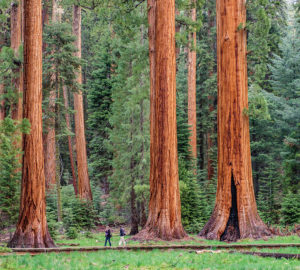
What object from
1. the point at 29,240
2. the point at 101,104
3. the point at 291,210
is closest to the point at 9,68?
the point at 29,240

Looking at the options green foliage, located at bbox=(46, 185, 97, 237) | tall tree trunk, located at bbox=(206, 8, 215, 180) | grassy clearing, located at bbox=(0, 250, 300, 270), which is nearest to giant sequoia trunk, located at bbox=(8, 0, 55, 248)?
grassy clearing, located at bbox=(0, 250, 300, 270)

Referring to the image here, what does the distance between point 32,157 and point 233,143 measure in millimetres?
7013

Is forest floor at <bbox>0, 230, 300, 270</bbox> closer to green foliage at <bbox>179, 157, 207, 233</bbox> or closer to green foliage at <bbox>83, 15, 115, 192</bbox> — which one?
green foliage at <bbox>179, 157, 207, 233</bbox>

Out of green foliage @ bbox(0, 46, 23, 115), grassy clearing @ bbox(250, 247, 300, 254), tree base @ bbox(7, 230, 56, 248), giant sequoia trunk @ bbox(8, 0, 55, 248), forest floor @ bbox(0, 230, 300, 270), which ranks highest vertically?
green foliage @ bbox(0, 46, 23, 115)

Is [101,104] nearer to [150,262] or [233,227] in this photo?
[233,227]

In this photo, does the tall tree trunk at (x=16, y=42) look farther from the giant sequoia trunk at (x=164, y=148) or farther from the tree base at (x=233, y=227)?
the tree base at (x=233, y=227)

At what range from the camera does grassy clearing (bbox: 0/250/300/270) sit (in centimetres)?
761

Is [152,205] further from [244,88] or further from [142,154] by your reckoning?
[142,154]

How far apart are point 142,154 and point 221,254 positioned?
1414cm

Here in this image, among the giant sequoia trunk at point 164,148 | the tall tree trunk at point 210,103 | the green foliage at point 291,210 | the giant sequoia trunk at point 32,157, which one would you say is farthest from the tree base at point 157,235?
the tall tree trunk at point 210,103

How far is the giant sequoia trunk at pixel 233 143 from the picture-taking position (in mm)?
15875

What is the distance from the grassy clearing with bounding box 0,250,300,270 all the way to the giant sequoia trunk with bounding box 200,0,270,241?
6.85 m

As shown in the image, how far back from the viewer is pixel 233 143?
16.1 m

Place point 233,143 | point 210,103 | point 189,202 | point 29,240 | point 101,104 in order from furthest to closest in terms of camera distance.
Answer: point 210,103 < point 101,104 < point 189,202 < point 233,143 < point 29,240
